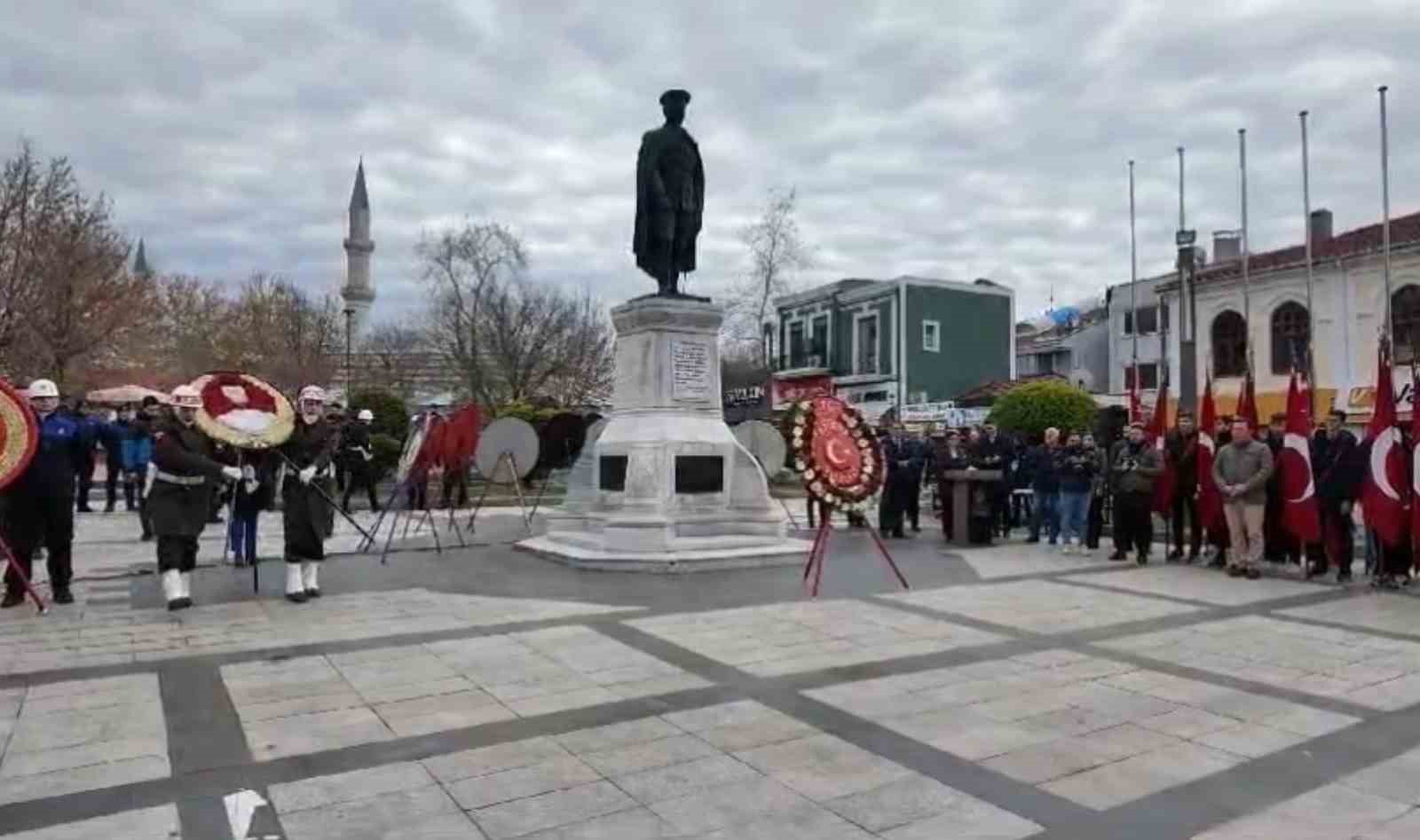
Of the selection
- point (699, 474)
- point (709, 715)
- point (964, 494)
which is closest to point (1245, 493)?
point (964, 494)

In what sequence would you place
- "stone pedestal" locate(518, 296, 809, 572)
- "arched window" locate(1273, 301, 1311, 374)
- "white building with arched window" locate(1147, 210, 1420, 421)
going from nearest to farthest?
"stone pedestal" locate(518, 296, 809, 572) < "white building with arched window" locate(1147, 210, 1420, 421) < "arched window" locate(1273, 301, 1311, 374)

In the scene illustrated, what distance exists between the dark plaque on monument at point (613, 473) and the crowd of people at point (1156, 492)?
Result: 4.65 metres

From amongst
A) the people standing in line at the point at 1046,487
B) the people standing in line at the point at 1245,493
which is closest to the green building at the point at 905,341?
the people standing in line at the point at 1046,487

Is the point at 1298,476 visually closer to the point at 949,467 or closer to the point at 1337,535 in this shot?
the point at 1337,535

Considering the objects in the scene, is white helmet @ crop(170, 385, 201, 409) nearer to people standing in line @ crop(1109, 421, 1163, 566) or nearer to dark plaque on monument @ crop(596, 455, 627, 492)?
dark plaque on monument @ crop(596, 455, 627, 492)

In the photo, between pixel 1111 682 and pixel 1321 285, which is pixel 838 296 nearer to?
pixel 1321 285

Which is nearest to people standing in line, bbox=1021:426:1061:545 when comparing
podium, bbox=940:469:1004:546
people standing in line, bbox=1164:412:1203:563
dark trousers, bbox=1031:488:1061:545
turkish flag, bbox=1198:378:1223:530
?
Answer: dark trousers, bbox=1031:488:1061:545

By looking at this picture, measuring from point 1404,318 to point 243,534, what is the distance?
31.4 metres

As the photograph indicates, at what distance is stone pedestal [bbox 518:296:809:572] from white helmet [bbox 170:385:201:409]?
3.96 m

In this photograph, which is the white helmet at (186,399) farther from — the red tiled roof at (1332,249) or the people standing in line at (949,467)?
the red tiled roof at (1332,249)

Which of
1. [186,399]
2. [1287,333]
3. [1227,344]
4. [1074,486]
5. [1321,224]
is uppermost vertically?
[1321,224]

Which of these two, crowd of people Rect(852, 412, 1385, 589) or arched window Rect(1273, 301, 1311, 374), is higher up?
arched window Rect(1273, 301, 1311, 374)

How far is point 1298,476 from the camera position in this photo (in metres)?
10.4

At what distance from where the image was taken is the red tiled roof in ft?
100
